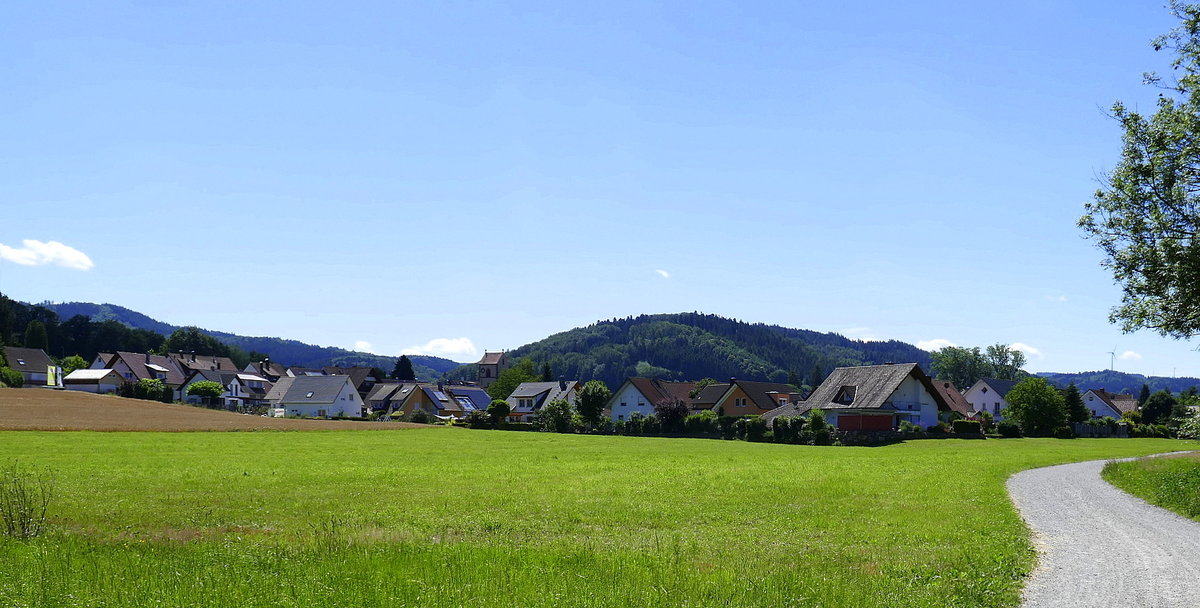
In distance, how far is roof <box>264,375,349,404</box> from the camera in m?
127

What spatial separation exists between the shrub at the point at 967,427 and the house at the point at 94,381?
12880cm

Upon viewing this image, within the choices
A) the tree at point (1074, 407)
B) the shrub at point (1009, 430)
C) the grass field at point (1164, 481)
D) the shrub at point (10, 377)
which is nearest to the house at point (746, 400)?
the shrub at point (1009, 430)

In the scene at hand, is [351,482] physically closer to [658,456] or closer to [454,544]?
[454,544]

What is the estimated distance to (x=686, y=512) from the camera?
2198 cm

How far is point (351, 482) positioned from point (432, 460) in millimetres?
11404

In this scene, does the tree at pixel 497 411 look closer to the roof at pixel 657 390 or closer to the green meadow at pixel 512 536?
the roof at pixel 657 390

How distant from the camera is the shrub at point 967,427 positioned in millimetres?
75250

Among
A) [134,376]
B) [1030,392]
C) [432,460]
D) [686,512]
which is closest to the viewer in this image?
[686,512]

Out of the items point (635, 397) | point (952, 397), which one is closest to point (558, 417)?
point (635, 397)

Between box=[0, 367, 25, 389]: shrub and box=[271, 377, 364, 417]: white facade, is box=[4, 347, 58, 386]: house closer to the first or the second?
box=[0, 367, 25, 389]: shrub

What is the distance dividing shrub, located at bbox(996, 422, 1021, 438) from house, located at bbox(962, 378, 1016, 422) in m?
53.4

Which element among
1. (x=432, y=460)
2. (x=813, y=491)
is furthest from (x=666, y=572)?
(x=432, y=460)

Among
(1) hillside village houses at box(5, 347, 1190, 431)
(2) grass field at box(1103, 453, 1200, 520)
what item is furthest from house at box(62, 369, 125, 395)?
(2) grass field at box(1103, 453, 1200, 520)

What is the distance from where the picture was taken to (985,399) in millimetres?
129500
